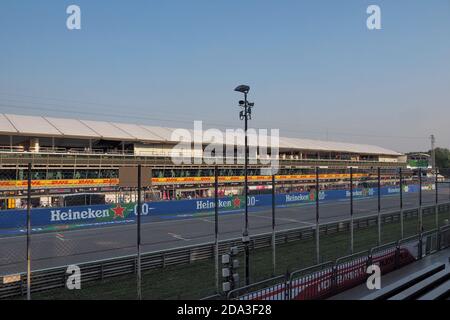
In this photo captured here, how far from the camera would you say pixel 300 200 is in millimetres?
23203

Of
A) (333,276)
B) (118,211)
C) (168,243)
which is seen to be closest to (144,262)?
(118,211)

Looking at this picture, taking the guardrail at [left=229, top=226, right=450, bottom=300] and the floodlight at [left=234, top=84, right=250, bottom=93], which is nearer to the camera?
the guardrail at [left=229, top=226, right=450, bottom=300]

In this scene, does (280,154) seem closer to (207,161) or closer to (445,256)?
(207,161)

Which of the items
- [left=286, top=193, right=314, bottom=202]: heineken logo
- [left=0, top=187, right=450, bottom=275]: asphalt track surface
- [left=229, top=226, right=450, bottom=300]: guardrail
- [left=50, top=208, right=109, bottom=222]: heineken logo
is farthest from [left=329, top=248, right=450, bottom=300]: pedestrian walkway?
[left=286, top=193, right=314, bottom=202]: heineken logo

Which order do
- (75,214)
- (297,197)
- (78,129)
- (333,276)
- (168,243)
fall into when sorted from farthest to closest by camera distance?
(78,129), (297,197), (168,243), (333,276), (75,214)

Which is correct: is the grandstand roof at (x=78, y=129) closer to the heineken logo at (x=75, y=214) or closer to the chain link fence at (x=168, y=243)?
the chain link fence at (x=168, y=243)

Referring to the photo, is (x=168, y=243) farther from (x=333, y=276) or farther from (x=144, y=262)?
(x=333, y=276)

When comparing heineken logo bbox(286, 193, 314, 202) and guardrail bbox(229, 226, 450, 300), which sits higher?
heineken logo bbox(286, 193, 314, 202)

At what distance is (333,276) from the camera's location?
34.9 ft

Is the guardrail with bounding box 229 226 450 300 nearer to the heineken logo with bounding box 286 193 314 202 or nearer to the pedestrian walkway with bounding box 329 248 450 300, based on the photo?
the pedestrian walkway with bounding box 329 248 450 300

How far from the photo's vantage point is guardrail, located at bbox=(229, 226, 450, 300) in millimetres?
8677

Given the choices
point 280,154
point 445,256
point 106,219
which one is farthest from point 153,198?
point 280,154
